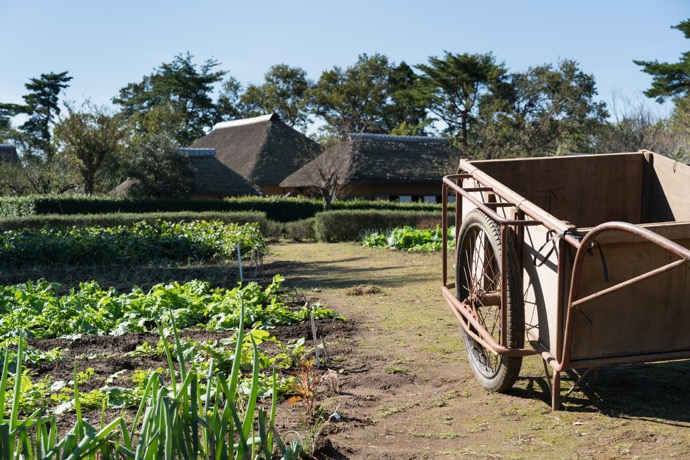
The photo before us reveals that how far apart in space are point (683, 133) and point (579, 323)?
26.2 metres

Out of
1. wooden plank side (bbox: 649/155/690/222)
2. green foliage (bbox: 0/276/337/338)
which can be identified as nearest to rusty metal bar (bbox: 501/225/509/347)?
wooden plank side (bbox: 649/155/690/222)

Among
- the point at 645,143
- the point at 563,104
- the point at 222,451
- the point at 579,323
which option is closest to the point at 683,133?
the point at 645,143

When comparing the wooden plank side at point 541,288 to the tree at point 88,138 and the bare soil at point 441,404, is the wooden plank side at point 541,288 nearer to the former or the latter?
the bare soil at point 441,404

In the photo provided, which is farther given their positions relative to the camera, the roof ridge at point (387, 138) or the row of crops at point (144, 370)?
the roof ridge at point (387, 138)

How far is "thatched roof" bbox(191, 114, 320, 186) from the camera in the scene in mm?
41094

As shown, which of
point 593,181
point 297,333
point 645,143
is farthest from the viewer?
point 645,143

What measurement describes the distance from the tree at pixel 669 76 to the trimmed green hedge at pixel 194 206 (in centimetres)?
1298

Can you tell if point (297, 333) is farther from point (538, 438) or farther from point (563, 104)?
point (563, 104)

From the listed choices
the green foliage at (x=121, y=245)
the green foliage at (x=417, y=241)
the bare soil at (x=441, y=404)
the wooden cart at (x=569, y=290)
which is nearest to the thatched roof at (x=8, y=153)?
the green foliage at (x=121, y=245)

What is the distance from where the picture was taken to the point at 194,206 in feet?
90.8

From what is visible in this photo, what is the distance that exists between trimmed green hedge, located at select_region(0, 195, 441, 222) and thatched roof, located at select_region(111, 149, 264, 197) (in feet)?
18.6

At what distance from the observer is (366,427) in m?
3.81

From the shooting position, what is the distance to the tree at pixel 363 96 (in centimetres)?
5053

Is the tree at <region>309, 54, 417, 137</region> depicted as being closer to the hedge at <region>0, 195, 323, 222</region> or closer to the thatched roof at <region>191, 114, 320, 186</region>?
the thatched roof at <region>191, 114, 320, 186</region>
